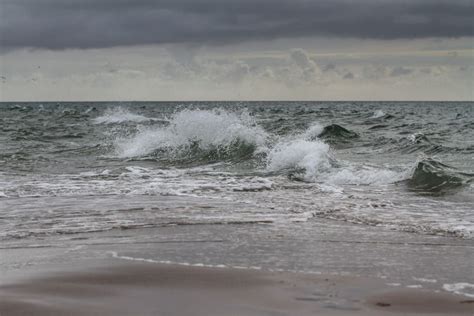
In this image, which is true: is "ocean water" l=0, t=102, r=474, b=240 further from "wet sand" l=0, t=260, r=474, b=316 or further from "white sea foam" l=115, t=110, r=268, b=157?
"wet sand" l=0, t=260, r=474, b=316

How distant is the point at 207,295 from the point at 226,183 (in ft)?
24.4

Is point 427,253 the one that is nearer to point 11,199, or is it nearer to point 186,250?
point 186,250

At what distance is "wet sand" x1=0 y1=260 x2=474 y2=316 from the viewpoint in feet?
14.1

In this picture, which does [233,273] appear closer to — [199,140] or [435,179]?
[435,179]

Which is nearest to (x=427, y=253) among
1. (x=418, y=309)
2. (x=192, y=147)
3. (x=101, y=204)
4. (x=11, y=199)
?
(x=418, y=309)

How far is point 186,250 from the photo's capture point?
6262mm

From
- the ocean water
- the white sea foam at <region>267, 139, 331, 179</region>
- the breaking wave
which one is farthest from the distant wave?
the breaking wave

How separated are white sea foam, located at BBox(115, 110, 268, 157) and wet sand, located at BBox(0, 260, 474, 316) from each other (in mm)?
13365

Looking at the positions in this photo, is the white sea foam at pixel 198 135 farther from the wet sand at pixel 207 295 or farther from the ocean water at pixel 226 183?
the wet sand at pixel 207 295

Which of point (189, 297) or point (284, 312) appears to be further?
point (189, 297)

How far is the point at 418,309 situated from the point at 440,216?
421 cm

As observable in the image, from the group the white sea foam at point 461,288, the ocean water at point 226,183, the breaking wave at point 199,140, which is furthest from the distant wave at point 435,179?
the breaking wave at point 199,140

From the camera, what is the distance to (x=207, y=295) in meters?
4.68

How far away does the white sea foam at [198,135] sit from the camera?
64.7ft
